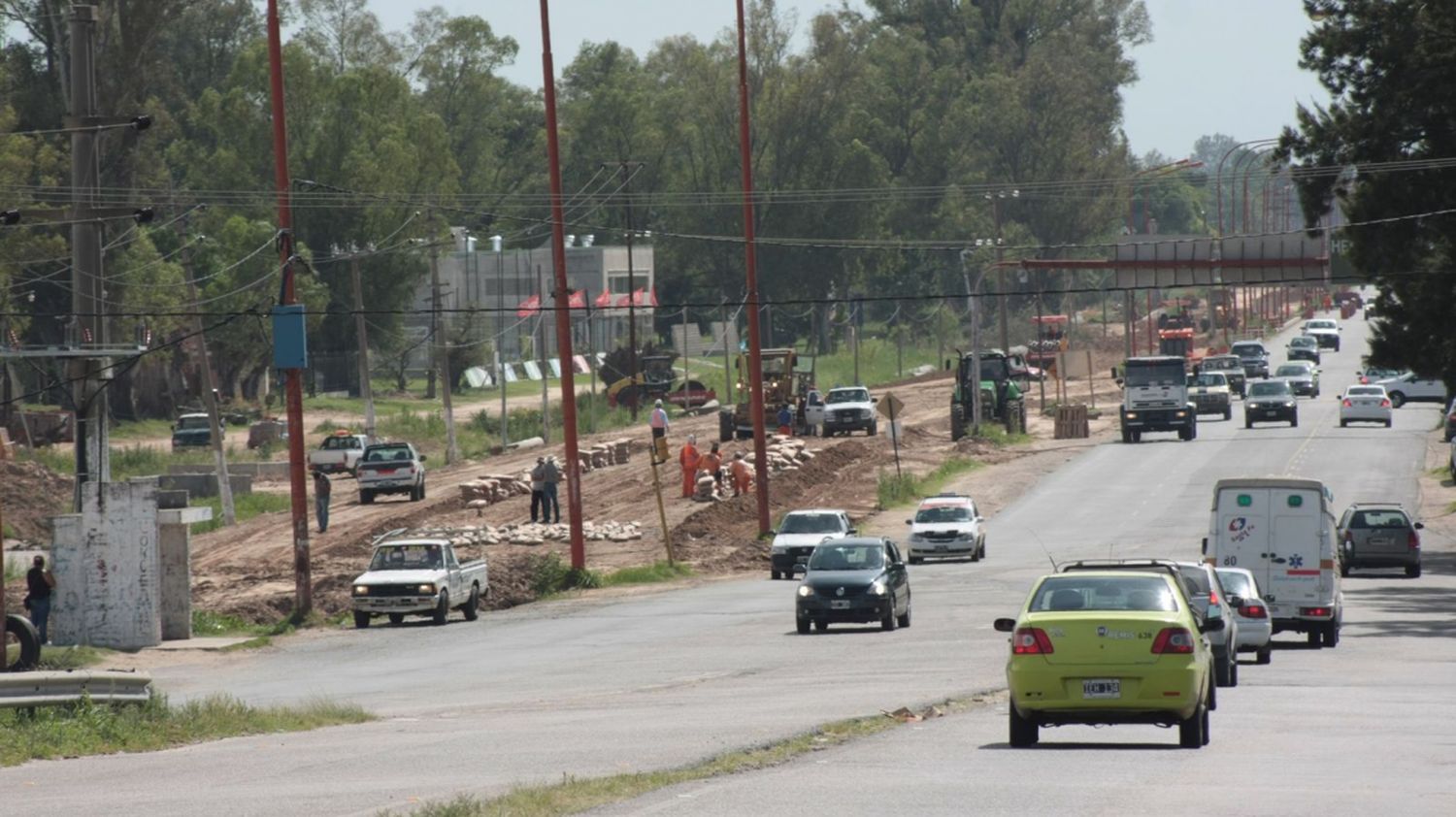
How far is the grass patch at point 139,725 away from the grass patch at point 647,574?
22.3 m

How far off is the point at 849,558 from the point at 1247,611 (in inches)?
327

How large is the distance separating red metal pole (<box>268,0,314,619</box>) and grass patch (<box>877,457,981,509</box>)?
22392mm

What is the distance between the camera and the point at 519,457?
74688 millimetres

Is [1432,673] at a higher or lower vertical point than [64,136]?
lower

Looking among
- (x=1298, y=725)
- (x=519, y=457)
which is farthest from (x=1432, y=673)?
(x=519, y=457)

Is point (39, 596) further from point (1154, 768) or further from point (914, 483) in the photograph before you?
point (914, 483)

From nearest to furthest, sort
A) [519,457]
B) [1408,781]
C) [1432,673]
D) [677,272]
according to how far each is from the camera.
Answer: [1408,781]
[1432,673]
[519,457]
[677,272]

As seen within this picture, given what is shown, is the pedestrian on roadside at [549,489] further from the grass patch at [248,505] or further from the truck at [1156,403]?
the truck at [1156,403]

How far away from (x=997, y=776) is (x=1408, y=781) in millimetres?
2849

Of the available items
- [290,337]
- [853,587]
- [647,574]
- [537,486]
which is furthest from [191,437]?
[853,587]

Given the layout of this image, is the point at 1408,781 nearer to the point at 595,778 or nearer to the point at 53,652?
the point at 595,778

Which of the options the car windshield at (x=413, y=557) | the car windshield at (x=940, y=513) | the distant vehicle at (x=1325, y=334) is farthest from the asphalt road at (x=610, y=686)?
the distant vehicle at (x=1325, y=334)

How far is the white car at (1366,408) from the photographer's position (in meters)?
78.1

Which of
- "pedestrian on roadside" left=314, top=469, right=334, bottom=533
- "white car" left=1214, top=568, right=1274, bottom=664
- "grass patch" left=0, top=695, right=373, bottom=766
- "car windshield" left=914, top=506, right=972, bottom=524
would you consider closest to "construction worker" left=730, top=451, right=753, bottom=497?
"car windshield" left=914, top=506, right=972, bottom=524
